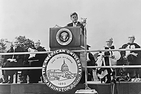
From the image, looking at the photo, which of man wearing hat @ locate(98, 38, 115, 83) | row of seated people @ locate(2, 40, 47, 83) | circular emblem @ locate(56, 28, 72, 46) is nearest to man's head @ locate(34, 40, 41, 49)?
row of seated people @ locate(2, 40, 47, 83)

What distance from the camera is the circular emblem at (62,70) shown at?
4.30 meters

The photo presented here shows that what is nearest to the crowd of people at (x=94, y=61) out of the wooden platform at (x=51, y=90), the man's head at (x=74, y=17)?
the man's head at (x=74, y=17)

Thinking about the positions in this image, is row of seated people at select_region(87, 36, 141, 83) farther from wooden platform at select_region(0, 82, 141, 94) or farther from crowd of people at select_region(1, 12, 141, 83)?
wooden platform at select_region(0, 82, 141, 94)

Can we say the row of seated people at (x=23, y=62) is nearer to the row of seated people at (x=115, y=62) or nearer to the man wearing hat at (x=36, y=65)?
the man wearing hat at (x=36, y=65)

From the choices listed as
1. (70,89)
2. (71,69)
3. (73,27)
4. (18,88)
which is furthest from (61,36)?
(18,88)

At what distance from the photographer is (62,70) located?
4.37m

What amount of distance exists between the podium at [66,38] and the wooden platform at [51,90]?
2.05 ft

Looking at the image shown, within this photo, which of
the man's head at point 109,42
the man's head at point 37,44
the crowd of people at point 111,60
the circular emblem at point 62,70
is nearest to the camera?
the circular emblem at point 62,70

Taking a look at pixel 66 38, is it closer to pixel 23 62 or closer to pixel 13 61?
pixel 23 62

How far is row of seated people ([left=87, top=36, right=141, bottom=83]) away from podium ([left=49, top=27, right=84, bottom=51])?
1.13 ft

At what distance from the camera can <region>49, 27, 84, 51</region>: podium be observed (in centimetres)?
431

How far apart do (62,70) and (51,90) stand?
0.37 metres

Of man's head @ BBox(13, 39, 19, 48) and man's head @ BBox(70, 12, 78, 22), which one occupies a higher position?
man's head @ BBox(70, 12, 78, 22)

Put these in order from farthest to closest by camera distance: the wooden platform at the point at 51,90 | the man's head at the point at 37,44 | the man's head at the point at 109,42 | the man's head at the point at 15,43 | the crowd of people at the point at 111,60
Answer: the man's head at the point at 15,43
the man's head at the point at 37,44
the man's head at the point at 109,42
the crowd of people at the point at 111,60
the wooden platform at the point at 51,90
